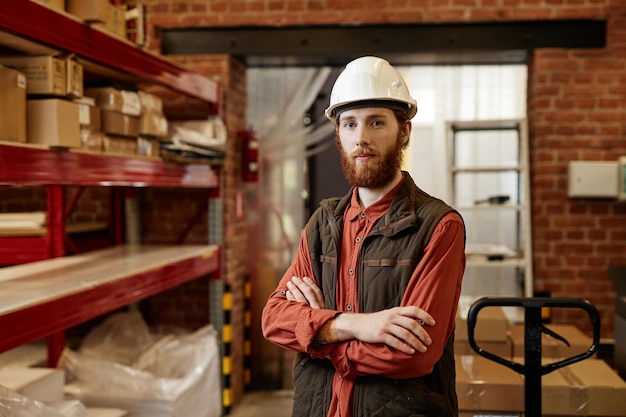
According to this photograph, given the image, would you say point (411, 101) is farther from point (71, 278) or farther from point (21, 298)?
point (71, 278)

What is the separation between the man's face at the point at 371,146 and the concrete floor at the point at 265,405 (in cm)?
314

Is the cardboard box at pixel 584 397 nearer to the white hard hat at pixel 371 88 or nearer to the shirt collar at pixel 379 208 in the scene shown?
the shirt collar at pixel 379 208

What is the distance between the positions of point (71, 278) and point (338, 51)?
8.24 ft

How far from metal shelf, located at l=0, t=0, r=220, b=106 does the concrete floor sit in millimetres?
2363

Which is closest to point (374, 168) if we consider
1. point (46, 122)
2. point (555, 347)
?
point (46, 122)

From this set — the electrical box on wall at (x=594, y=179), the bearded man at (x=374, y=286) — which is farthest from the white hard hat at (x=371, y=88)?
the electrical box on wall at (x=594, y=179)

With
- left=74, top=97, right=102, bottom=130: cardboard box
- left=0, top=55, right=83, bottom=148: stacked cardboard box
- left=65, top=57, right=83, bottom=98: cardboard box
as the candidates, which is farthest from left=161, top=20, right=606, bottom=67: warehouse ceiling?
left=0, top=55, right=83, bottom=148: stacked cardboard box

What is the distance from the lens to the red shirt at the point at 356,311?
5.42 feet

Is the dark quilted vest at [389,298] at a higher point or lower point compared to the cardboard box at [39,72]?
lower

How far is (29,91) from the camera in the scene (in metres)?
2.29

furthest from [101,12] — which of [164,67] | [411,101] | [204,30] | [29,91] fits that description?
[204,30]

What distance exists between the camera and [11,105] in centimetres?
214

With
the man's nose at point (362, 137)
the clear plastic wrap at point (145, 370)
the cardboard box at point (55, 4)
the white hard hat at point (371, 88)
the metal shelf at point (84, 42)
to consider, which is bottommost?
the clear plastic wrap at point (145, 370)

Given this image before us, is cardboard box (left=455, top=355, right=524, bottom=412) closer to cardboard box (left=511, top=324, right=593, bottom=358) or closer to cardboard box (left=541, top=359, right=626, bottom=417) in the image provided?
cardboard box (left=541, top=359, right=626, bottom=417)
